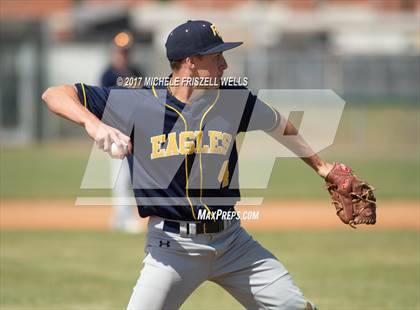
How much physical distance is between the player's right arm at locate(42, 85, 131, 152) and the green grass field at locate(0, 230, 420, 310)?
11.0 feet

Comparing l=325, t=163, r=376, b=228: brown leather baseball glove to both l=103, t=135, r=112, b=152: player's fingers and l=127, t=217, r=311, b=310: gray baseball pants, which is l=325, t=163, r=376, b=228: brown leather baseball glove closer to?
l=127, t=217, r=311, b=310: gray baseball pants

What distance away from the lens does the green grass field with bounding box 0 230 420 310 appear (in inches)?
305

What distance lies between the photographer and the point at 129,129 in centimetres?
484

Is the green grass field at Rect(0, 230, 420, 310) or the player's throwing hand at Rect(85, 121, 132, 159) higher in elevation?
the player's throwing hand at Rect(85, 121, 132, 159)

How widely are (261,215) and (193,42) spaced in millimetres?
9899

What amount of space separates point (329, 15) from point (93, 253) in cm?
3099

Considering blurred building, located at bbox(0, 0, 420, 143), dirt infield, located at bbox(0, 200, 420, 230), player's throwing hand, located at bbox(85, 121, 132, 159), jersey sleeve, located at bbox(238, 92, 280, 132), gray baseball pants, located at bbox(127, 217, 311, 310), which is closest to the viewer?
player's throwing hand, located at bbox(85, 121, 132, 159)

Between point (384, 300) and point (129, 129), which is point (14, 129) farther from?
point (129, 129)

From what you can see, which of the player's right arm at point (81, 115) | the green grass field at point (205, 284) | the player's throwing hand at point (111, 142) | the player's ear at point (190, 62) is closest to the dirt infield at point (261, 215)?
the green grass field at point (205, 284)

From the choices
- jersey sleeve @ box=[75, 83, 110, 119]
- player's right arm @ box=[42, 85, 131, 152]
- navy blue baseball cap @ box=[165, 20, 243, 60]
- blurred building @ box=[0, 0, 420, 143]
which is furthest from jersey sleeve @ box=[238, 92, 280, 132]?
blurred building @ box=[0, 0, 420, 143]

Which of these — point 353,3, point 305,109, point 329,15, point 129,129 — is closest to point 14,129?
point 305,109

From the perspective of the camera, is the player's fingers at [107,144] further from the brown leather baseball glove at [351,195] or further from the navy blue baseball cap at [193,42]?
the brown leather baseball glove at [351,195]

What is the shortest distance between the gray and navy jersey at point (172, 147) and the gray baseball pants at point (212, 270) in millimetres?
169

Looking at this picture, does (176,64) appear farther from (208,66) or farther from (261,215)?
(261,215)
